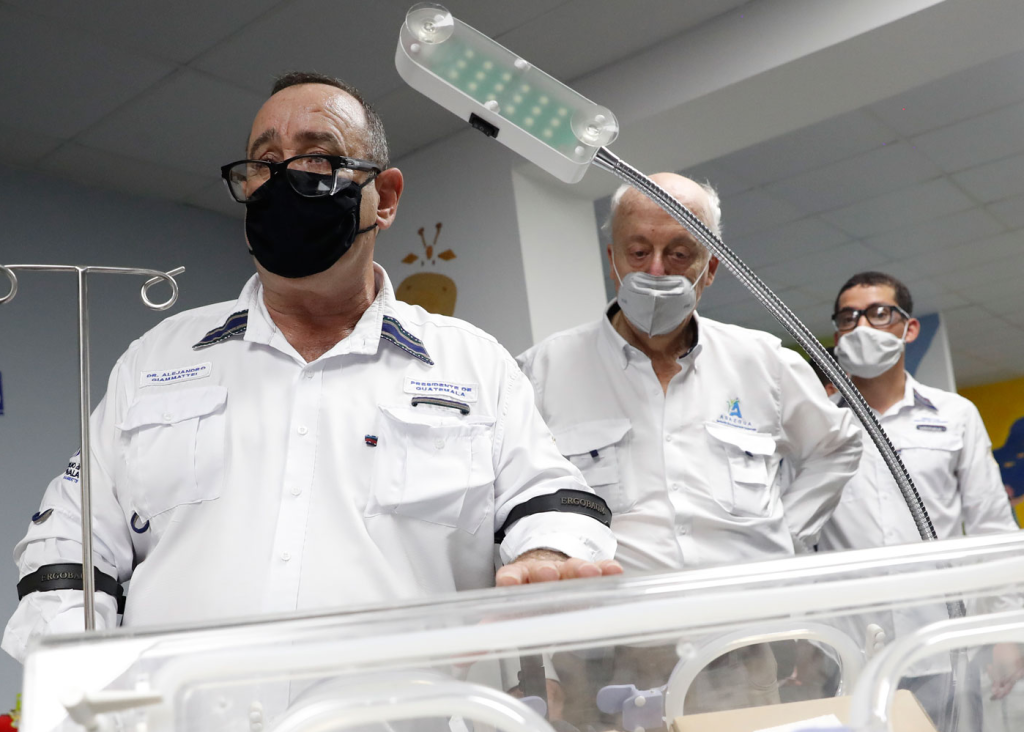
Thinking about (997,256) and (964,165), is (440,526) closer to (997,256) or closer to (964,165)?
(964,165)

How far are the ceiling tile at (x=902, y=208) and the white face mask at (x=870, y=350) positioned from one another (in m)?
2.30

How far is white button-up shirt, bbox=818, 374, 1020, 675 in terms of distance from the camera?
257 cm

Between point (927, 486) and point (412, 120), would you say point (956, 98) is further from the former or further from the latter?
point (412, 120)

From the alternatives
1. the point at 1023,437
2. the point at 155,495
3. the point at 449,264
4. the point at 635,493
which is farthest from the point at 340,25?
the point at 1023,437

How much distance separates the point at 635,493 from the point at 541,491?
2.20 feet

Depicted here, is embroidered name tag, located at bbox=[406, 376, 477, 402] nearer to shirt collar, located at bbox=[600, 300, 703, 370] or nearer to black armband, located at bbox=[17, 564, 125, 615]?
black armband, located at bbox=[17, 564, 125, 615]

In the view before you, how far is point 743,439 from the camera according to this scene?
1.91 metres

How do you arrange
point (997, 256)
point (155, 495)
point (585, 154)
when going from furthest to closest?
1. point (997, 256)
2. point (155, 495)
3. point (585, 154)

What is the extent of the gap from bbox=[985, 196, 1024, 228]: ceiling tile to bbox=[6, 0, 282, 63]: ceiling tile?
415cm

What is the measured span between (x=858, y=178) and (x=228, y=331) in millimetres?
3934

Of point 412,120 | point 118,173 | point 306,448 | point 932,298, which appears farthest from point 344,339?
point 932,298

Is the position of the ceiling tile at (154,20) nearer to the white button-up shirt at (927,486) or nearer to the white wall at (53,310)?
the white wall at (53,310)

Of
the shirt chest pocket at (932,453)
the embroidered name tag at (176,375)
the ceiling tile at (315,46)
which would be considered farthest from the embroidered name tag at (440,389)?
the ceiling tile at (315,46)

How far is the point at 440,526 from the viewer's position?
1.23 m
